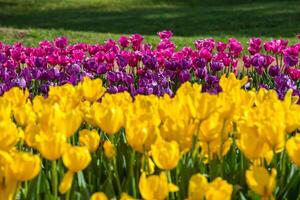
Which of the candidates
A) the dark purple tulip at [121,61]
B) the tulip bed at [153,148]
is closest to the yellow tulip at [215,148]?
the tulip bed at [153,148]

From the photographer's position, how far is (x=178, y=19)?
22375 mm

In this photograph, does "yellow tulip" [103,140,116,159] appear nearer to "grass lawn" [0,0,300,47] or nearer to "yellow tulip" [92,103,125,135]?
"yellow tulip" [92,103,125,135]

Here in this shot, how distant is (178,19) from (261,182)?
20476mm

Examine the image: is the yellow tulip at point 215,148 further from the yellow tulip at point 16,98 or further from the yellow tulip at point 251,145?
the yellow tulip at point 16,98

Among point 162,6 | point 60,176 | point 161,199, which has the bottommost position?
point 162,6

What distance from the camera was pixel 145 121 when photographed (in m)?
2.55

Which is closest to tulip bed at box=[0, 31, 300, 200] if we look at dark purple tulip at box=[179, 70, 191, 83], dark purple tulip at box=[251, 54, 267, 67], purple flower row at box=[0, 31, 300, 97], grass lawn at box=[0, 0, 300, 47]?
purple flower row at box=[0, 31, 300, 97]

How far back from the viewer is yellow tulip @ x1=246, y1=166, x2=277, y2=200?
6.94 feet

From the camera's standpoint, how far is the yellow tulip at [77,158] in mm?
2229

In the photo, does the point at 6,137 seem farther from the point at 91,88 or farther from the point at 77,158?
the point at 91,88

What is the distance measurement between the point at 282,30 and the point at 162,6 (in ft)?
29.5

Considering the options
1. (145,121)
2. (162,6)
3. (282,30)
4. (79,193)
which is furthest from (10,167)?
(162,6)

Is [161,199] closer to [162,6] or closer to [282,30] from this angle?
[282,30]

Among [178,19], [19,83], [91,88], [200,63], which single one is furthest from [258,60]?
[178,19]
